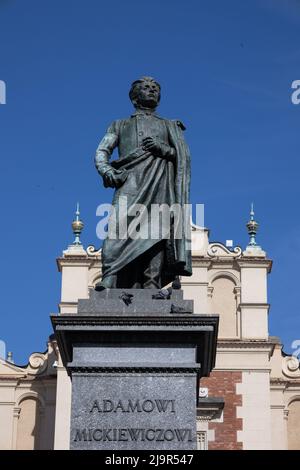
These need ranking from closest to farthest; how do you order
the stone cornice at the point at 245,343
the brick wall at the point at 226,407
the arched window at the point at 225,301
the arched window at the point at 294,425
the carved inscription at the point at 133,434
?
the carved inscription at the point at 133,434, the brick wall at the point at 226,407, the stone cornice at the point at 245,343, the arched window at the point at 225,301, the arched window at the point at 294,425

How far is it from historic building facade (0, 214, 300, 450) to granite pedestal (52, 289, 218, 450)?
21.9 meters

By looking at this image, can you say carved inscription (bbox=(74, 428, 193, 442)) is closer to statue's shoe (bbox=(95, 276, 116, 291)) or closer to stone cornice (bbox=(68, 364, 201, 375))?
stone cornice (bbox=(68, 364, 201, 375))

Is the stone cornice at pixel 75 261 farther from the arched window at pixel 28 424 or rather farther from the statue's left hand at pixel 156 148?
the statue's left hand at pixel 156 148

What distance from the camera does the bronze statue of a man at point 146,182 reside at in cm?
1138

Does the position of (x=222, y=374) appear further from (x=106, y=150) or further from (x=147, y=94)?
(x=106, y=150)

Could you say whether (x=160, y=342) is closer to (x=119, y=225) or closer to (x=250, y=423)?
(x=119, y=225)

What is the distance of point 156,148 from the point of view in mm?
11773

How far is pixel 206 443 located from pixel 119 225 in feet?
70.8

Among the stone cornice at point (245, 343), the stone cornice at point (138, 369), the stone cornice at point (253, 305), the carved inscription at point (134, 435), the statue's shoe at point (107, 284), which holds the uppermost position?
the stone cornice at point (253, 305)

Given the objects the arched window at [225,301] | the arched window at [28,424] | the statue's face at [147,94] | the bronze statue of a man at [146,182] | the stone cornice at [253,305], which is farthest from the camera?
the arched window at [28,424]

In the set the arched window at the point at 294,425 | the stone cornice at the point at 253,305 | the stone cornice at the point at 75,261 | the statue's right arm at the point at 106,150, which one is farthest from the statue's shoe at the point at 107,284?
the arched window at the point at 294,425

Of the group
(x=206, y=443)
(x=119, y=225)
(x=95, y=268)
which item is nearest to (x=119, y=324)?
(x=119, y=225)

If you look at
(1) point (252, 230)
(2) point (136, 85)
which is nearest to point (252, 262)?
(1) point (252, 230)

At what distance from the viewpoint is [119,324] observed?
10625mm
